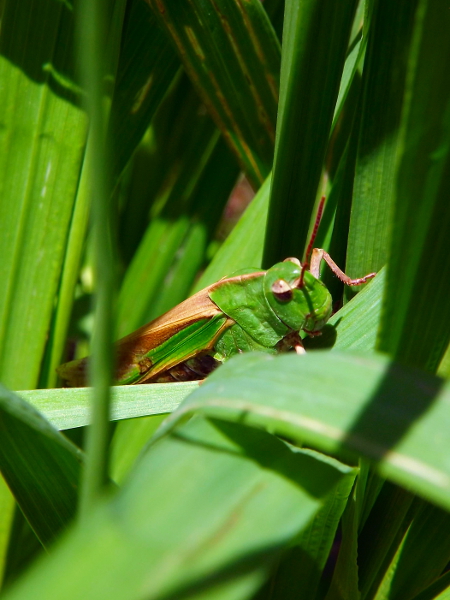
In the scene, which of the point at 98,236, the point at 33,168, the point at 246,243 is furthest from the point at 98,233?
the point at 246,243

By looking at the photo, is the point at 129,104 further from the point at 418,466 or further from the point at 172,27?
the point at 418,466

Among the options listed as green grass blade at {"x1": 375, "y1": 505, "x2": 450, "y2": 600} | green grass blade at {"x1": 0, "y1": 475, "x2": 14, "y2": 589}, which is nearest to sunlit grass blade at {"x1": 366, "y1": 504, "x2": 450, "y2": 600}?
green grass blade at {"x1": 375, "y1": 505, "x2": 450, "y2": 600}

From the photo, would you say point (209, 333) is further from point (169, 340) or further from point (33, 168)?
point (33, 168)

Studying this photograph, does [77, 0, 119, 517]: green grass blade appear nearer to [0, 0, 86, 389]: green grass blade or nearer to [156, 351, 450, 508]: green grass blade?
[156, 351, 450, 508]: green grass blade

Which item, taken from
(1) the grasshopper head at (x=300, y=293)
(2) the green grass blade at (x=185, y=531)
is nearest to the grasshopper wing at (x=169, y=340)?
(1) the grasshopper head at (x=300, y=293)

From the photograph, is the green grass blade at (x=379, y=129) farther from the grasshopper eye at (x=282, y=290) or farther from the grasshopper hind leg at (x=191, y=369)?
the grasshopper hind leg at (x=191, y=369)

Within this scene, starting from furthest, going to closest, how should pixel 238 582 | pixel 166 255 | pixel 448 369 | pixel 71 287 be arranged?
pixel 166 255
pixel 71 287
pixel 448 369
pixel 238 582

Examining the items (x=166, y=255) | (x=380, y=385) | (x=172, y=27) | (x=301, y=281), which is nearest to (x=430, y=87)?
(x=380, y=385)
